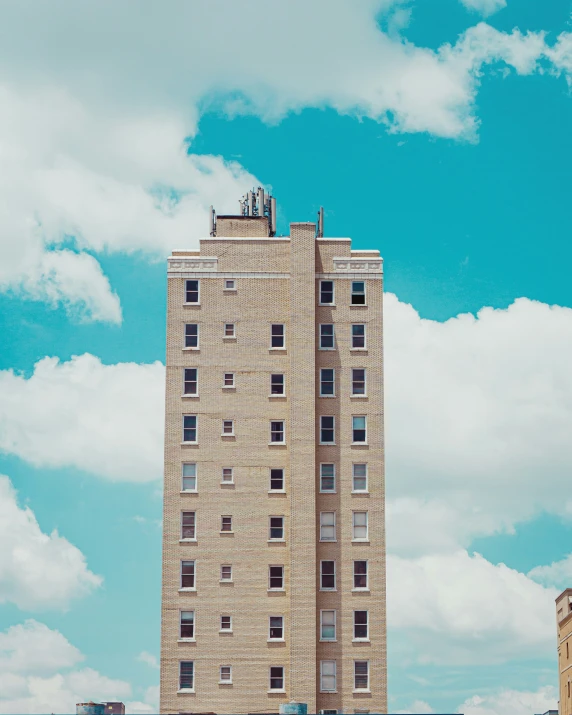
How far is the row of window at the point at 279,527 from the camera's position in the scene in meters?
106

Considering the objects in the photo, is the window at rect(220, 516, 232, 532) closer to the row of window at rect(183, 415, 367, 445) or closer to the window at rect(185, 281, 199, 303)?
the row of window at rect(183, 415, 367, 445)

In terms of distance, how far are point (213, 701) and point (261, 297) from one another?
31.8m

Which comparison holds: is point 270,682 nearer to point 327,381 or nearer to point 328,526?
point 328,526

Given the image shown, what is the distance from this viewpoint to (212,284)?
110 metres

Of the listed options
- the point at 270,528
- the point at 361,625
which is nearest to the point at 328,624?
the point at 361,625

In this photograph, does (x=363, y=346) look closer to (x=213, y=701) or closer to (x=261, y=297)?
(x=261, y=297)

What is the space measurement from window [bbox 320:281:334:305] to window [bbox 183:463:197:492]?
17058mm

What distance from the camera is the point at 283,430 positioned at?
107562 mm

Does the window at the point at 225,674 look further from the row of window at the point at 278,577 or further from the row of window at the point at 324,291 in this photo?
the row of window at the point at 324,291

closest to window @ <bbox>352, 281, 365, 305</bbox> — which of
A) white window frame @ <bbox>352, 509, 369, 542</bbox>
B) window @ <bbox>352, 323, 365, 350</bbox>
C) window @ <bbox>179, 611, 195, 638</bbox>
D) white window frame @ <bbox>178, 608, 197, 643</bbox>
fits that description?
window @ <bbox>352, 323, 365, 350</bbox>

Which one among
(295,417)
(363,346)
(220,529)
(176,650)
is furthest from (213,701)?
(363,346)

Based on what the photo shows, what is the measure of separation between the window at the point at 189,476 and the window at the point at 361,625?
1612 cm

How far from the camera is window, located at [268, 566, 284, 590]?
10494 centimetres

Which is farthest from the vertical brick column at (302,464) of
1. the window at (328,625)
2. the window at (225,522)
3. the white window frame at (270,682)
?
the window at (225,522)
